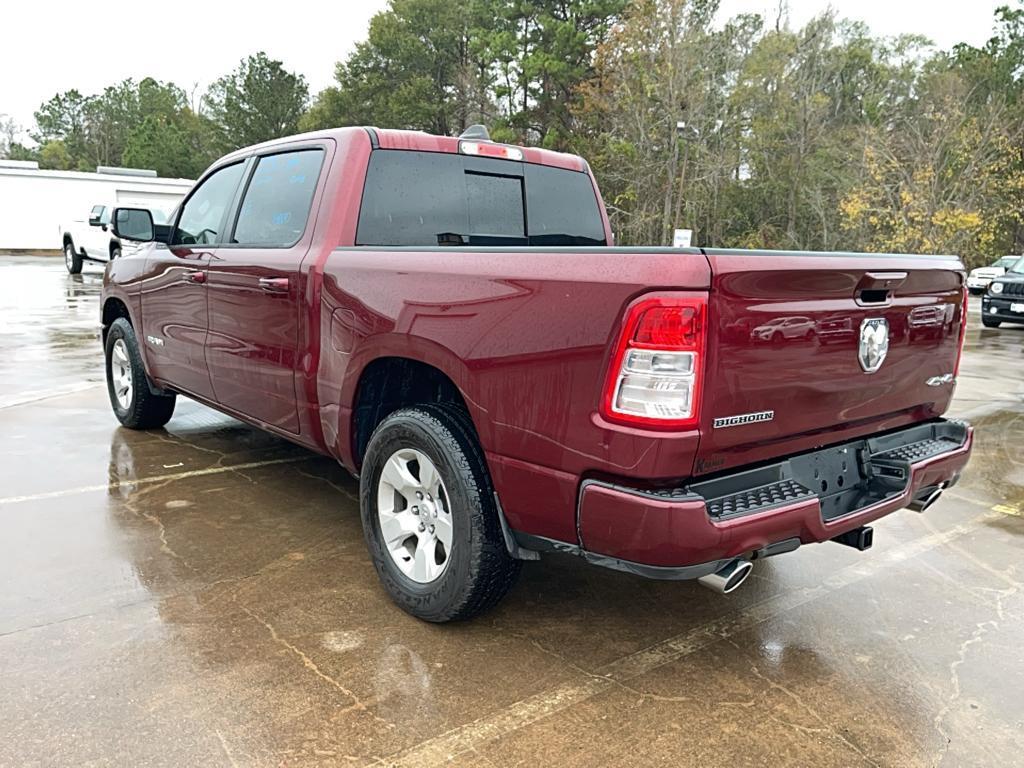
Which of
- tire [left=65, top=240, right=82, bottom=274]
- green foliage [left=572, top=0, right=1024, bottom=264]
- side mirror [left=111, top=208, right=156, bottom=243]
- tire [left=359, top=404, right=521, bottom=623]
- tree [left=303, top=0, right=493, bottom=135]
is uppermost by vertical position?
tree [left=303, top=0, right=493, bottom=135]

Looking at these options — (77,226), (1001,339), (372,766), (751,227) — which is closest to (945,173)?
(751,227)

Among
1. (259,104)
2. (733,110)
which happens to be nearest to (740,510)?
(733,110)

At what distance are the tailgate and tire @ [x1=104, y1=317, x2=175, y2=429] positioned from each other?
14.6 ft

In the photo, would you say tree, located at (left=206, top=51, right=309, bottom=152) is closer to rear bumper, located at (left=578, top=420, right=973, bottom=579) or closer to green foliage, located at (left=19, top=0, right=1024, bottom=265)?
green foliage, located at (left=19, top=0, right=1024, bottom=265)

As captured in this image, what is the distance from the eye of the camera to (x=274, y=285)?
3.79 m

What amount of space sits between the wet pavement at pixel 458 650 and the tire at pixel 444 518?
153 mm

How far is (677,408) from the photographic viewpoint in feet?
7.52

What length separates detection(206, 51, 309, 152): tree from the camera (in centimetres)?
5212

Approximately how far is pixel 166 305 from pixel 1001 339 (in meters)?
14.4

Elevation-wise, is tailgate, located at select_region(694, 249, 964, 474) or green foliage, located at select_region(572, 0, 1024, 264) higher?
green foliage, located at select_region(572, 0, 1024, 264)

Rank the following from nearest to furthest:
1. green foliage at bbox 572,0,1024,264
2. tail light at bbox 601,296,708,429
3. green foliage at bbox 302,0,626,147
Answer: tail light at bbox 601,296,708,429 < green foliage at bbox 572,0,1024,264 < green foliage at bbox 302,0,626,147

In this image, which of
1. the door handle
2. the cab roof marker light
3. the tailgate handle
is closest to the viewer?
the tailgate handle

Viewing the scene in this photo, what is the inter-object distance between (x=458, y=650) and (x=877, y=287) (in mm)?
1939

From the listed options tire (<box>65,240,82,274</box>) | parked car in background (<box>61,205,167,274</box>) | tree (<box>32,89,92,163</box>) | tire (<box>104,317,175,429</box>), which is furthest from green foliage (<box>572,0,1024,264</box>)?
tree (<box>32,89,92,163</box>)
